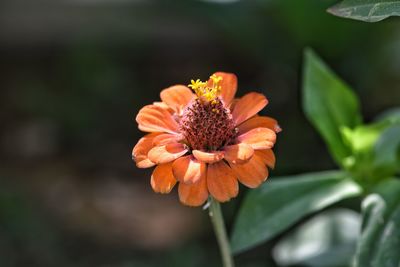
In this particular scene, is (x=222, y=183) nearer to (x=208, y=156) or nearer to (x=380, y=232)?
(x=208, y=156)

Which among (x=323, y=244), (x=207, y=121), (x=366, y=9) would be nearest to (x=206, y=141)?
(x=207, y=121)

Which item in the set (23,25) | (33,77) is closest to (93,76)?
(33,77)

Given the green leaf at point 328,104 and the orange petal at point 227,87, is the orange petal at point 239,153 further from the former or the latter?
the green leaf at point 328,104

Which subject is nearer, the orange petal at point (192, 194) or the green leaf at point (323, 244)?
the orange petal at point (192, 194)

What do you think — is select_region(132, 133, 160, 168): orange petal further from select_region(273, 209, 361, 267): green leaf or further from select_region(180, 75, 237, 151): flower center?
select_region(273, 209, 361, 267): green leaf

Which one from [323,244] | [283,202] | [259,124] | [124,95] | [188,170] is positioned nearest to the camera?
[188,170]

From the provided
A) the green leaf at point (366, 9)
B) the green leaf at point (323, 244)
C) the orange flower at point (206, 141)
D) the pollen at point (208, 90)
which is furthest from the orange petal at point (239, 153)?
the green leaf at point (323, 244)
